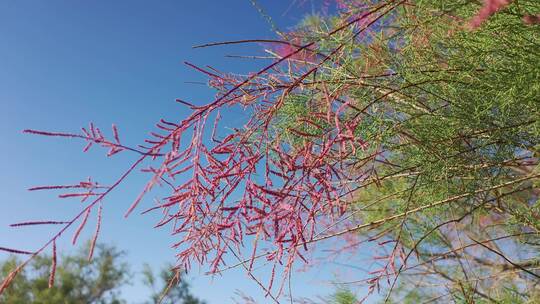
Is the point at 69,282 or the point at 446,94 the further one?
the point at 69,282

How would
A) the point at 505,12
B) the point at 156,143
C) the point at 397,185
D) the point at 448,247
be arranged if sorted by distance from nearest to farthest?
the point at 156,143
the point at 505,12
the point at 397,185
the point at 448,247

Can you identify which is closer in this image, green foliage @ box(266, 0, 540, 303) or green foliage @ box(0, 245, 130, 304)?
green foliage @ box(266, 0, 540, 303)

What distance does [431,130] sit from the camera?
168 cm

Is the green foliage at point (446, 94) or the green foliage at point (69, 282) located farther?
the green foliage at point (69, 282)

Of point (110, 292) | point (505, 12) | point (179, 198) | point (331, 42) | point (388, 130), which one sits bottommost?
point (179, 198)

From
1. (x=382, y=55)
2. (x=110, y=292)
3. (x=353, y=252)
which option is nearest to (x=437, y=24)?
(x=382, y=55)

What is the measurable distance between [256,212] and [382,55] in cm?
86

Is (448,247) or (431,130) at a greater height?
(448,247)

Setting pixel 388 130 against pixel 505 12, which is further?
pixel 388 130

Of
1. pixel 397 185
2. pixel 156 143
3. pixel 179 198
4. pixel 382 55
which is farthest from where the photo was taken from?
pixel 397 185

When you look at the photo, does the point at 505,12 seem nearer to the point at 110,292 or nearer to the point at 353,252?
the point at 353,252

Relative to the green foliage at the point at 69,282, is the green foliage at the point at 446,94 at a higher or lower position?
lower

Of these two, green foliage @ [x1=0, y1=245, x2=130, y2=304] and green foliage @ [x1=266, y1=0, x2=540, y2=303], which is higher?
green foliage @ [x1=0, y1=245, x2=130, y2=304]

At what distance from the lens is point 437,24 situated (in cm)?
166
